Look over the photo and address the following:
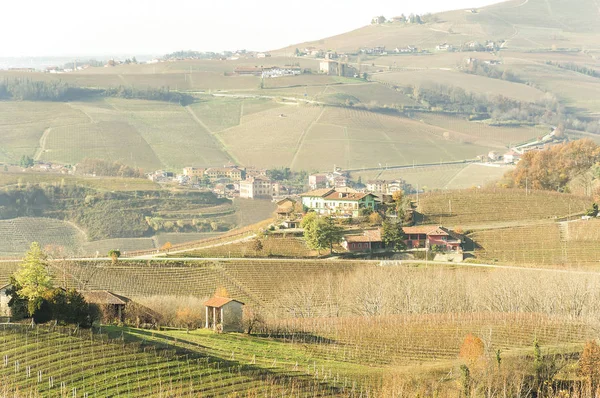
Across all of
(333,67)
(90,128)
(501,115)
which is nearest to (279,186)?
(90,128)

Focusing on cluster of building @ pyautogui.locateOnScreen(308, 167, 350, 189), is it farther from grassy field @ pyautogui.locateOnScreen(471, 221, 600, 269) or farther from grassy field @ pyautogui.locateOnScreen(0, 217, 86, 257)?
grassy field @ pyautogui.locateOnScreen(471, 221, 600, 269)

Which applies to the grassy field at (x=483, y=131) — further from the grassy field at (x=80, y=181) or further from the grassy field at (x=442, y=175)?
the grassy field at (x=80, y=181)

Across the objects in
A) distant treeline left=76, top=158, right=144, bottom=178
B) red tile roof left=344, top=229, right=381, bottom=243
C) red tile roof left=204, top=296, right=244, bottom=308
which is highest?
red tile roof left=204, top=296, right=244, bottom=308

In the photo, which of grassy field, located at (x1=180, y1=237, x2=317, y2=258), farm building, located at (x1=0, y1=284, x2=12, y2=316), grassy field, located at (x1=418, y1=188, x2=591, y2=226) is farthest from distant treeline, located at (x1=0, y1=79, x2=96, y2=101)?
farm building, located at (x1=0, y1=284, x2=12, y2=316)

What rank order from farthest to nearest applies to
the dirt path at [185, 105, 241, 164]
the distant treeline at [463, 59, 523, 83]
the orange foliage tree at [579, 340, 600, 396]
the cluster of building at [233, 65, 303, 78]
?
1. the distant treeline at [463, 59, 523, 83]
2. the cluster of building at [233, 65, 303, 78]
3. the dirt path at [185, 105, 241, 164]
4. the orange foliage tree at [579, 340, 600, 396]

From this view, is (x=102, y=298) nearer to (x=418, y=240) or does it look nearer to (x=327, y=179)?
(x=418, y=240)

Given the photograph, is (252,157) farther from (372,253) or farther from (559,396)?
(559,396)

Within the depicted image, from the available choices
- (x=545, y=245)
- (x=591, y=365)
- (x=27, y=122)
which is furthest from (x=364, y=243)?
(x=27, y=122)
